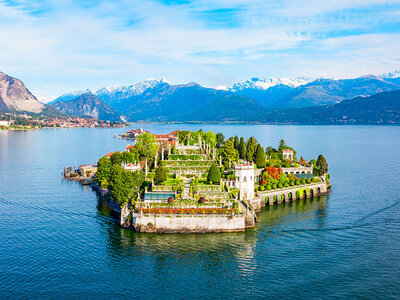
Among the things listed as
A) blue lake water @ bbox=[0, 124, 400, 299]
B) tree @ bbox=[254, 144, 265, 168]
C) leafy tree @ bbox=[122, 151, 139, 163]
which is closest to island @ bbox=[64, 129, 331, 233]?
tree @ bbox=[254, 144, 265, 168]

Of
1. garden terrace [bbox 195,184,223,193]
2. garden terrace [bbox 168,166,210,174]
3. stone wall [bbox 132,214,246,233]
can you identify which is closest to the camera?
stone wall [bbox 132,214,246,233]

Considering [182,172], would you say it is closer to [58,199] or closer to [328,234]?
[58,199]

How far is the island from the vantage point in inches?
1992

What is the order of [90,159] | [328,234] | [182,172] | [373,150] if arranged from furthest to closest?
1. [373,150]
2. [90,159]
3. [182,172]
4. [328,234]

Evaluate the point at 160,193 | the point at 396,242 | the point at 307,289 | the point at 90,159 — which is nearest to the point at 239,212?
the point at 160,193

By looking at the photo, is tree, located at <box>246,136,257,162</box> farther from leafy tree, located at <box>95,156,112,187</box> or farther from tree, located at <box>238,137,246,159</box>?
leafy tree, located at <box>95,156,112,187</box>

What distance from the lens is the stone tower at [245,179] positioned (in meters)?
62.0

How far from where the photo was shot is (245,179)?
62.6 meters

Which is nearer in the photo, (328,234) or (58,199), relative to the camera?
(328,234)

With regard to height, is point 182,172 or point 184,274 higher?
point 182,172

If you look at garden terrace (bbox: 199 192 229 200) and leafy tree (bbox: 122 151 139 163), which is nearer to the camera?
garden terrace (bbox: 199 192 229 200)

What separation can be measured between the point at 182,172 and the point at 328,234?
28.7 meters

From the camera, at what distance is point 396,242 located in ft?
158

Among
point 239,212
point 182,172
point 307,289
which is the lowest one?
point 307,289
